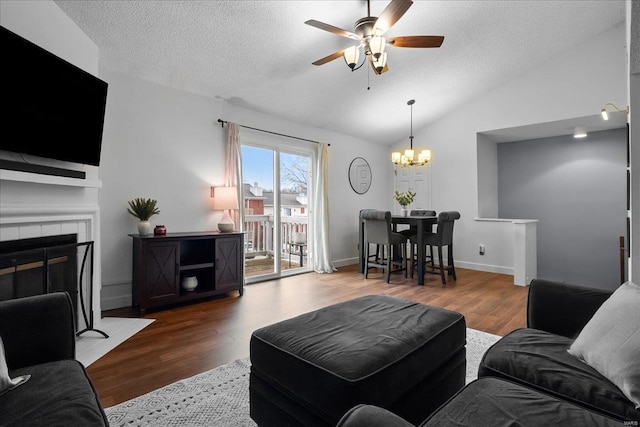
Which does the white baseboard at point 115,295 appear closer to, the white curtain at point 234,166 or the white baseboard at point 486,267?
the white curtain at point 234,166

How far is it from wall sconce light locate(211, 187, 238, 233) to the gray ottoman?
2.45 metres

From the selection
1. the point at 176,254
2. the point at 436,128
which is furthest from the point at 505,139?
the point at 176,254

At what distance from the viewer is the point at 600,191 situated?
4.95m

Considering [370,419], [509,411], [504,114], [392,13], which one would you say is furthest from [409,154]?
[370,419]

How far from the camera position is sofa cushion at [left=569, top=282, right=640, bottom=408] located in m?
1.08

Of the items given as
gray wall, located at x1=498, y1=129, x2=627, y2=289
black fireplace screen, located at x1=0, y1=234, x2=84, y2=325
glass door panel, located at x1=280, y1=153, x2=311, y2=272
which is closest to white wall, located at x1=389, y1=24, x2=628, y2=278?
gray wall, located at x1=498, y1=129, x2=627, y2=289

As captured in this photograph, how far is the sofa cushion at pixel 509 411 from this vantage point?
94cm

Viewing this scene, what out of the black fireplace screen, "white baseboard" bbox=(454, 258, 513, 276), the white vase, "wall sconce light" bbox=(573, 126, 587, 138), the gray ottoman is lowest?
"white baseboard" bbox=(454, 258, 513, 276)

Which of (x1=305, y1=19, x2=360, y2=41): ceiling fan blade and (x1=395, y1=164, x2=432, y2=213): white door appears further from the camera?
(x1=395, y1=164, x2=432, y2=213): white door

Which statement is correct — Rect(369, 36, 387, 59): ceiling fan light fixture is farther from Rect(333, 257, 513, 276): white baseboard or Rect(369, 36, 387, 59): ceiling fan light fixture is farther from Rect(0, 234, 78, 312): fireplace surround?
Rect(333, 257, 513, 276): white baseboard

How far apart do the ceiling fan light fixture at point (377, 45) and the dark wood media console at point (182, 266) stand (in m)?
2.46

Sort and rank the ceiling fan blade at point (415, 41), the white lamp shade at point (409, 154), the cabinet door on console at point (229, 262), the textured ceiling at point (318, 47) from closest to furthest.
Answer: the ceiling fan blade at point (415, 41), the textured ceiling at point (318, 47), the cabinet door on console at point (229, 262), the white lamp shade at point (409, 154)

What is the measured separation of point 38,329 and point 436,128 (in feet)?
20.1

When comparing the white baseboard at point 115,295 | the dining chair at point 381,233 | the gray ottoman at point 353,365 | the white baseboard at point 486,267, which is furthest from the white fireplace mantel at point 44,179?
the white baseboard at point 486,267
